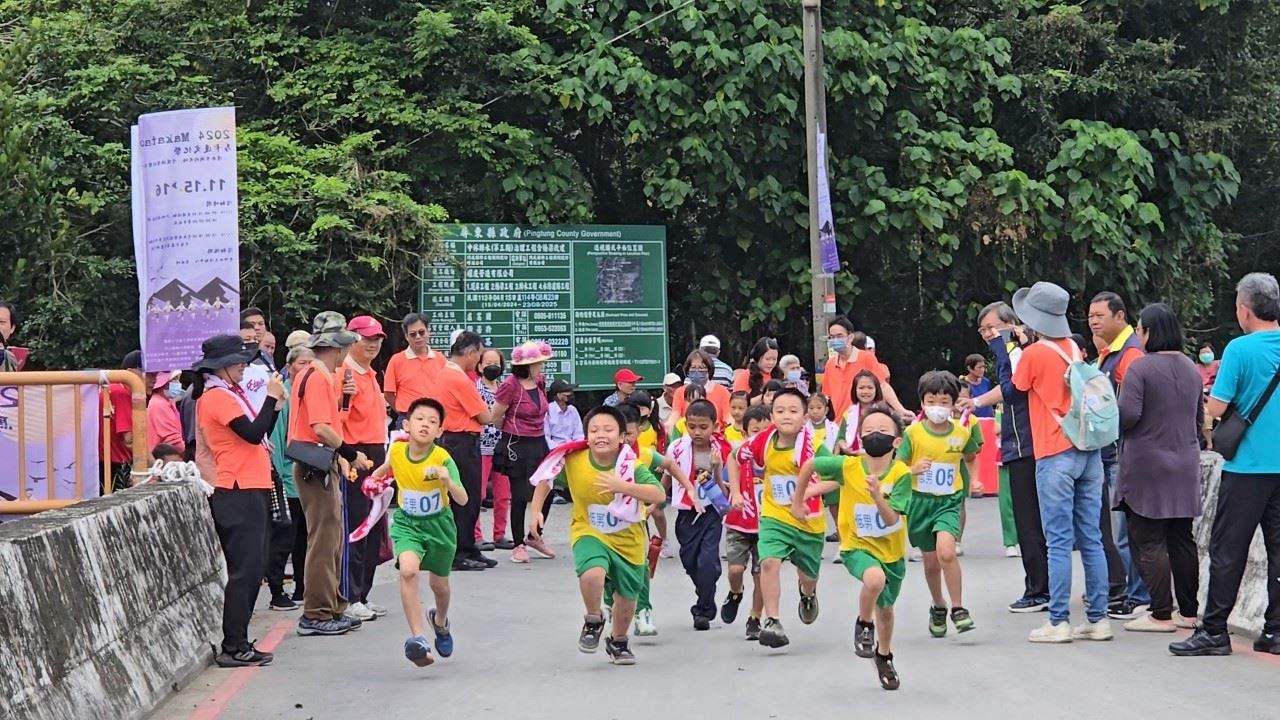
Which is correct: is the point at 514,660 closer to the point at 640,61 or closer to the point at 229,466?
the point at 229,466

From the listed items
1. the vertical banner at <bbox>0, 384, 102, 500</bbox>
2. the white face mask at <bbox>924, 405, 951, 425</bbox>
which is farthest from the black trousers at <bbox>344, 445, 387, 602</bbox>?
the white face mask at <bbox>924, 405, 951, 425</bbox>

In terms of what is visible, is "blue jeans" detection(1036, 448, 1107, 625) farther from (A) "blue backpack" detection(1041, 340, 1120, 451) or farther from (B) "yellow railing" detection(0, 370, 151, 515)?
(B) "yellow railing" detection(0, 370, 151, 515)

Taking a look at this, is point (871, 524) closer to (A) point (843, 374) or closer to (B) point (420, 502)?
(B) point (420, 502)

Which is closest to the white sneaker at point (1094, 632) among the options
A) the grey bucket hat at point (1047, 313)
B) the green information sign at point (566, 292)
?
the grey bucket hat at point (1047, 313)

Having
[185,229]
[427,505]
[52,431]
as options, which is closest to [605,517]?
[427,505]

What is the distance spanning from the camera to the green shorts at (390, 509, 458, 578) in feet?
30.6

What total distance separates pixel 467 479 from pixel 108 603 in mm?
6563

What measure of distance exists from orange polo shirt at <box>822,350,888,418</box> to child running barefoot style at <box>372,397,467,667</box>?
698 centimetres

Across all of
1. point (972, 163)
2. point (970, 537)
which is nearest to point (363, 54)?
point (972, 163)

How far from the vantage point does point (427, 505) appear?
9.37 meters

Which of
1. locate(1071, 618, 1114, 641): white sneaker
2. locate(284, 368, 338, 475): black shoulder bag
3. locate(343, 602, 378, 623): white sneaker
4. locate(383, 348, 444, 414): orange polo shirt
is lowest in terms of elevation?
locate(343, 602, 378, 623): white sneaker

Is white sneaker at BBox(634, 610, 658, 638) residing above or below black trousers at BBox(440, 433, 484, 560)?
below

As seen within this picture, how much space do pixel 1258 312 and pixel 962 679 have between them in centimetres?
269

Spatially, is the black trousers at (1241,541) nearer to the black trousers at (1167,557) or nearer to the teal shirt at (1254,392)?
the teal shirt at (1254,392)
